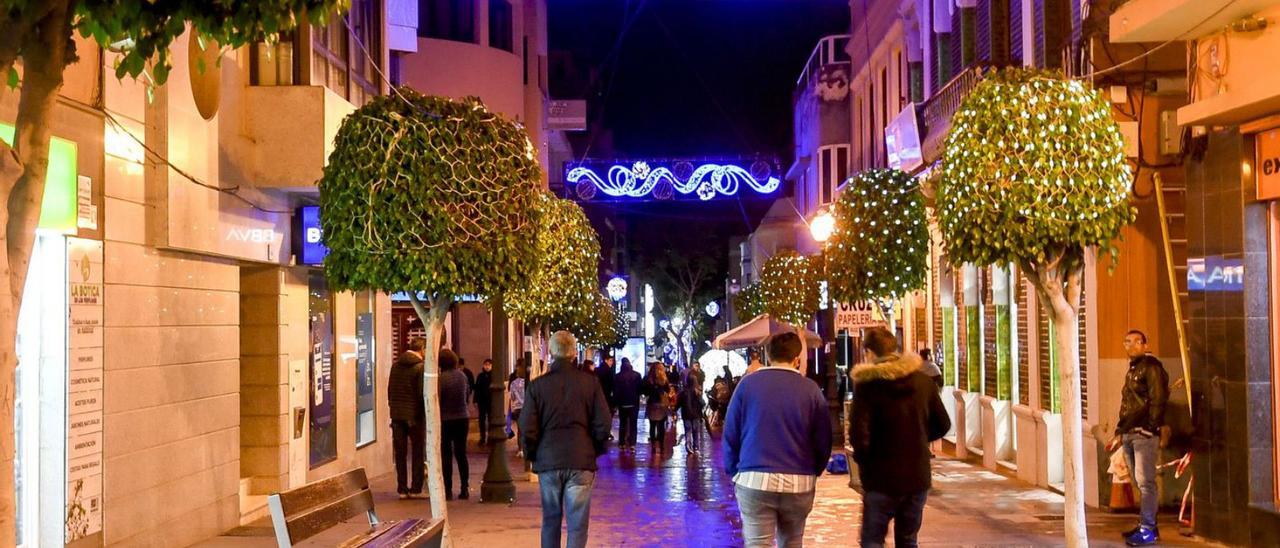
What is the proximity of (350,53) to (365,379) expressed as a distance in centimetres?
444

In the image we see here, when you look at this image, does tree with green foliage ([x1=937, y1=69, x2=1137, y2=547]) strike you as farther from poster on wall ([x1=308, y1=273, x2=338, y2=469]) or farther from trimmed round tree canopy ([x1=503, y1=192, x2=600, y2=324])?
trimmed round tree canopy ([x1=503, y1=192, x2=600, y2=324])

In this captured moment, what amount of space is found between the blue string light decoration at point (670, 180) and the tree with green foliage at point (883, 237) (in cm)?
1678

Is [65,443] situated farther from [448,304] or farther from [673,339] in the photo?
[673,339]

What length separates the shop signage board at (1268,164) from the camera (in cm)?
1163

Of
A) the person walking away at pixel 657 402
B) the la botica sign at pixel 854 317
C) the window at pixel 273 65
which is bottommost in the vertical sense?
the person walking away at pixel 657 402

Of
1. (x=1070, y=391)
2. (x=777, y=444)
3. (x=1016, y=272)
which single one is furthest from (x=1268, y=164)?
(x=1016, y=272)

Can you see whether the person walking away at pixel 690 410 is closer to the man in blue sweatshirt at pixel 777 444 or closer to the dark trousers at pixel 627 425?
the dark trousers at pixel 627 425

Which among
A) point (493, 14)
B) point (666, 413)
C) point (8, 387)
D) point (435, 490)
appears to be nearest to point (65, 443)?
point (435, 490)

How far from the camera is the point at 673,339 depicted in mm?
88000

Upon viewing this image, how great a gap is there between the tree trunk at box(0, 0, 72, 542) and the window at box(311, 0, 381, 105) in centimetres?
1072

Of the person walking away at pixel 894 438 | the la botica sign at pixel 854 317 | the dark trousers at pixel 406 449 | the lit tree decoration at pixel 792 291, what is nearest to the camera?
the person walking away at pixel 894 438

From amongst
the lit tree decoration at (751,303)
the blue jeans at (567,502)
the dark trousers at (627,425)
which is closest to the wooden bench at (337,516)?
the blue jeans at (567,502)

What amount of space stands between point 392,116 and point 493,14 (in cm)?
1987

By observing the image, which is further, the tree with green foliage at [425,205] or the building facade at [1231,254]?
the building facade at [1231,254]
